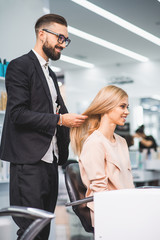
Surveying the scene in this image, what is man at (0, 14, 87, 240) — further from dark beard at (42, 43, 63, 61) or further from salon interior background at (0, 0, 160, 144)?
salon interior background at (0, 0, 160, 144)

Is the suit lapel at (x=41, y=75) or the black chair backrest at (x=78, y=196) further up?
the suit lapel at (x=41, y=75)

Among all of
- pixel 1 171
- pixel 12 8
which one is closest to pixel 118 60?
pixel 12 8

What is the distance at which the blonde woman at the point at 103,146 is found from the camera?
2.00 m

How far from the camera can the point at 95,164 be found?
1985 mm

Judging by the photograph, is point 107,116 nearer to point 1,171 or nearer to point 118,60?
point 1,171

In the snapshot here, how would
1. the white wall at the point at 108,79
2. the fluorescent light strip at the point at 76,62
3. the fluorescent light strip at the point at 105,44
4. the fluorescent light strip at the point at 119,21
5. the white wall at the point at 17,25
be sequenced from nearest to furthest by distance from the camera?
1. the white wall at the point at 17,25
2. the fluorescent light strip at the point at 119,21
3. the fluorescent light strip at the point at 105,44
4. the fluorescent light strip at the point at 76,62
5. the white wall at the point at 108,79

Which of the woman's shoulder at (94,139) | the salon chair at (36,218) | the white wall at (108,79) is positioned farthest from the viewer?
the white wall at (108,79)

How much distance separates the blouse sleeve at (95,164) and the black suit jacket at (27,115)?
0.27m

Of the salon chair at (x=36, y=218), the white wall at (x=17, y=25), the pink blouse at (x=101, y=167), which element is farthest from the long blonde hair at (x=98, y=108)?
the white wall at (x=17, y=25)

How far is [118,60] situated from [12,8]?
599 centimetres

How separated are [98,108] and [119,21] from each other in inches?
176

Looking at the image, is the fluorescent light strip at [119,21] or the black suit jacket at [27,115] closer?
the black suit jacket at [27,115]

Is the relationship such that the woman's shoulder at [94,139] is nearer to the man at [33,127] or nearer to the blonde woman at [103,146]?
the blonde woman at [103,146]

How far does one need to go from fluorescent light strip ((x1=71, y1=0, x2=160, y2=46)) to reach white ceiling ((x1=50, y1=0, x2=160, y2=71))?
85 millimetres
